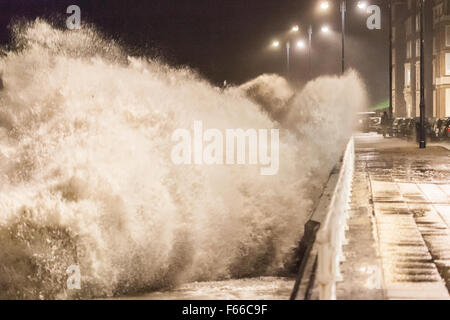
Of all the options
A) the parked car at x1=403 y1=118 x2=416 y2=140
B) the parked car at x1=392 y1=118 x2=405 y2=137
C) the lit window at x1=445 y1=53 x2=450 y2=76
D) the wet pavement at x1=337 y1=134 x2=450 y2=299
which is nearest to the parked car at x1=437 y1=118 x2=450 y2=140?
the parked car at x1=403 y1=118 x2=416 y2=140

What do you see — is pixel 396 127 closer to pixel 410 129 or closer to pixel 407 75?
pixel 410 129

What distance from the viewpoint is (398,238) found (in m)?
8.48

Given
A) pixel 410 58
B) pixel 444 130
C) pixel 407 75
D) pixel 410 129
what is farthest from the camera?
pixel 407 75

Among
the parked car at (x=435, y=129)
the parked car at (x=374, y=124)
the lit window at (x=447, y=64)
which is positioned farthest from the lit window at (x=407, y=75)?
the parked car at (x=435, y=129)

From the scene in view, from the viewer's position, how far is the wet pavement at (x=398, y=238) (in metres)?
6.38

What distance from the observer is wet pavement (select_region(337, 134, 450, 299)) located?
638cm

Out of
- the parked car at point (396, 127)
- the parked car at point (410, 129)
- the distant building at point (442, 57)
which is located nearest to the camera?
the parked car at point (410, 129)

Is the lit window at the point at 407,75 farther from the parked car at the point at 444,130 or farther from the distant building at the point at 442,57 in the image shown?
the parked car at the point at 444,130

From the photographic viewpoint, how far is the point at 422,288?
20.9 feet

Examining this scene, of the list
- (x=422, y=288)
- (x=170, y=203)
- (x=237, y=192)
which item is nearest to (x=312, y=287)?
(x=422, y=288)

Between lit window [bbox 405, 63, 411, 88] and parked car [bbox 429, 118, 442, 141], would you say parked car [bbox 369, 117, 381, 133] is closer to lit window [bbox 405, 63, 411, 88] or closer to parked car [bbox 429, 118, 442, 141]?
parked car [bbox 429, 118, 442, 141]

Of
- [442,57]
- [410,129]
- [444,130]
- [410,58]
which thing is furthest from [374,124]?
[410,58]

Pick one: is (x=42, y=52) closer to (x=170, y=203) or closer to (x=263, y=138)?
(x=263, y=138)
